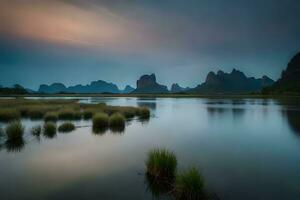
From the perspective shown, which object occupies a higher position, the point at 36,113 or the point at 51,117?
the point at 36,113

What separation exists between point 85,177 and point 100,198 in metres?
2.36

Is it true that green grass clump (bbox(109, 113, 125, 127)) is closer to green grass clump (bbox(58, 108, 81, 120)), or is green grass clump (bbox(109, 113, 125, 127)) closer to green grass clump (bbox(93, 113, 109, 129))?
green grass clump (bbox(93, 113, 109, 129))

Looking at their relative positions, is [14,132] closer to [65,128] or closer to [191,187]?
[65,128]

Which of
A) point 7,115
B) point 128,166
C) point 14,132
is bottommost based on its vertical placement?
point 128,166

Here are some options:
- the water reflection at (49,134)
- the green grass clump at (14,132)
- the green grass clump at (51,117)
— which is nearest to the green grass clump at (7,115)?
the green grass clump at (51,117)

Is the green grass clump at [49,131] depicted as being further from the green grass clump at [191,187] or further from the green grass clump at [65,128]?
the green grass clump at [191,187]

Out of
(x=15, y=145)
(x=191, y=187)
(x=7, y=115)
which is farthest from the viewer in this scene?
(x=7, y=115)

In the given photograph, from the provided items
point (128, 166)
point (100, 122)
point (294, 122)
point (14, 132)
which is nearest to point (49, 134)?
point (14, 132)

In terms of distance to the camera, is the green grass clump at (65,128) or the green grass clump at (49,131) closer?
the green grass clump at (49,131)

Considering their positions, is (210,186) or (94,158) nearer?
(210,186)

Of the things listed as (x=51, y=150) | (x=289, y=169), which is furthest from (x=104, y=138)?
(x=289, y=169)

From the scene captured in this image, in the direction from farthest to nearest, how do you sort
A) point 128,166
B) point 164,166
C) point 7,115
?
point 7,115 → point 128,166 → point 164,166

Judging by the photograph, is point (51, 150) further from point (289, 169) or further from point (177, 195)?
point (289, 169)

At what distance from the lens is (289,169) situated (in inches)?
485
